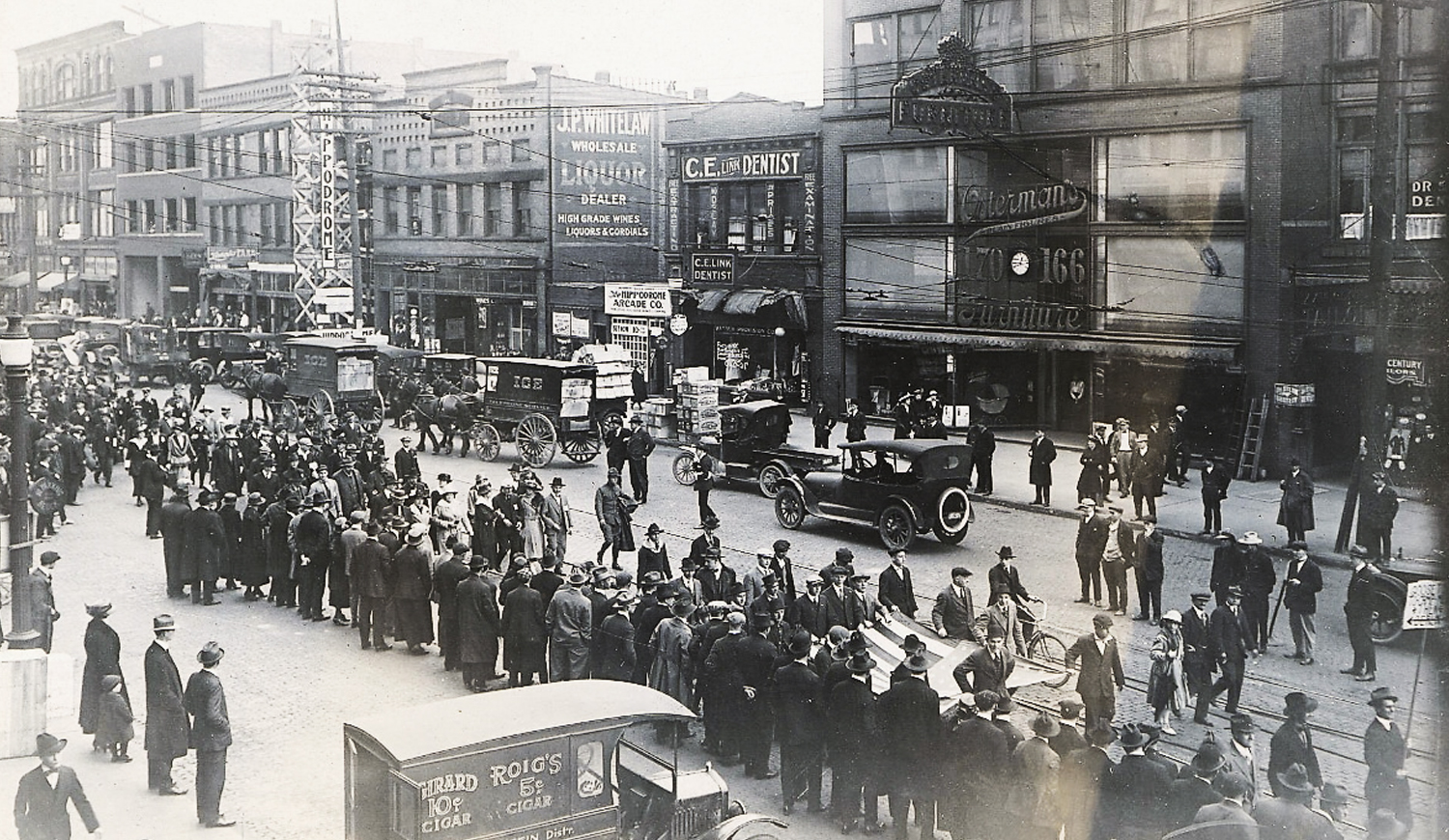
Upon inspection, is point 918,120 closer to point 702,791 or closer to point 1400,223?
point 1400,223

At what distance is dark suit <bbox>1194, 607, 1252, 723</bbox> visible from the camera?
38.9ft

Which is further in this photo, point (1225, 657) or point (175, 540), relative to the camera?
point (175, 540)

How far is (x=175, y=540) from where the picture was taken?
55.4 feet

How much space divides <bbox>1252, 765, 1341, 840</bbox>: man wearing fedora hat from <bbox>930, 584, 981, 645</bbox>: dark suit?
5.07 meters

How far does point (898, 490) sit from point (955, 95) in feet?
18.4

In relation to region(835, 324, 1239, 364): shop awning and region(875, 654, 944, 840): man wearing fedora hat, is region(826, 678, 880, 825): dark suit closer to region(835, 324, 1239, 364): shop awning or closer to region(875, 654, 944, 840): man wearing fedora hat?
region(875, 654, 944, 840): man wearing fedora hat

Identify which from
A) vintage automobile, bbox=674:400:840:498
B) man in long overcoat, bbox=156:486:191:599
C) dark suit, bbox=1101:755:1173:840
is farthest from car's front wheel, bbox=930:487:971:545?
man in long overcoat, bbox=156:486:191:599

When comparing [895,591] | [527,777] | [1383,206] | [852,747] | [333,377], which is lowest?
[852,747]

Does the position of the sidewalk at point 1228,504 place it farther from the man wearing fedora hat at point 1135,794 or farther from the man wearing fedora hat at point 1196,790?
the man wearing fedora hat at point 1196,790

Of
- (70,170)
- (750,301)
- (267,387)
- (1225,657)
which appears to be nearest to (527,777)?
(1225,657)

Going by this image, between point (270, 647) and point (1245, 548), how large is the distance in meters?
12.1

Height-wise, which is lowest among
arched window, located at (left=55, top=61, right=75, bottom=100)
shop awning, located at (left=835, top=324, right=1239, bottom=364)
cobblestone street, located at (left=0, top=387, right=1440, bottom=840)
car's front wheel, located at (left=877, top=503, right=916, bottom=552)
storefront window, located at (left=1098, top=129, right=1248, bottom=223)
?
cobblestone street, located at (left=0, top=387, right=1440, bottom=840)

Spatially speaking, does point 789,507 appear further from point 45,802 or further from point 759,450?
point 45,802

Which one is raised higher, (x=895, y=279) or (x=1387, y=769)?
(x=895, y=279)
